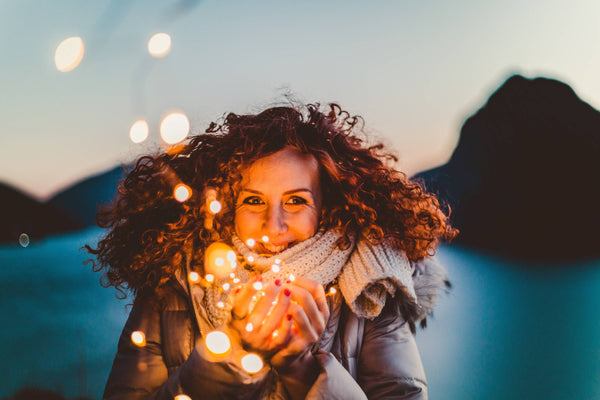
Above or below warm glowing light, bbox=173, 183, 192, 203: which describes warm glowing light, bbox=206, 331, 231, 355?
below

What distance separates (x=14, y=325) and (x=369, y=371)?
165cm

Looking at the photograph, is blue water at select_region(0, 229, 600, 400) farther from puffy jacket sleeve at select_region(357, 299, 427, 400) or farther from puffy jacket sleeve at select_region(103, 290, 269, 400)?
puffy jacket sleeve at select_region(103, 290, 269, 400)

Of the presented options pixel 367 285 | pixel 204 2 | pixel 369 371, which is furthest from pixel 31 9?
pixel 369 371

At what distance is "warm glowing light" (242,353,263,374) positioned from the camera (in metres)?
0.92

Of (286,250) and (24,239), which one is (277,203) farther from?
(24,239)

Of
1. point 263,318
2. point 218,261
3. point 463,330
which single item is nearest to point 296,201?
point 218,261

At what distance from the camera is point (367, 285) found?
1.18 metres

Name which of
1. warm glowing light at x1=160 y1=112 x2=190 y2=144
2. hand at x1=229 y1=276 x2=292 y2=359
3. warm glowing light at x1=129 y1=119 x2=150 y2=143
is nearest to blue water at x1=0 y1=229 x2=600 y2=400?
warm glowing light at x1=129 y1=119 x2=150 y2=143

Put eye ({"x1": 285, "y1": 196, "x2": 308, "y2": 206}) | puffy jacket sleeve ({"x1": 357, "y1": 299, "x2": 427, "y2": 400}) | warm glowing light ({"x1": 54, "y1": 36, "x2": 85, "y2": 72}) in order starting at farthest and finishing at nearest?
warm glowing light ({"x1": 54, "y1": 36, "x2": 85, "y2": 72}) → eye ({"x1": 285, "y1": 196, "x2": 308, "y2": 206}) → puffy jacket sleeve ({"x1": 357, "y1": 299, "x2": 427, "y2": 400})

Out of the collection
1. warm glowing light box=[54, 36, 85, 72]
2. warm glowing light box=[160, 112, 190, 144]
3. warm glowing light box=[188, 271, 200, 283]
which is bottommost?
warm glowing light box=[188, 271, 200, 283]

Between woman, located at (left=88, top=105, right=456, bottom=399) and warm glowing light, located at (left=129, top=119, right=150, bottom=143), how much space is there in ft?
0.72

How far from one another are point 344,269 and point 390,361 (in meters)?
0.31

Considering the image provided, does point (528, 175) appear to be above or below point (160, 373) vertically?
above

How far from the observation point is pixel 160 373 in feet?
3.83
